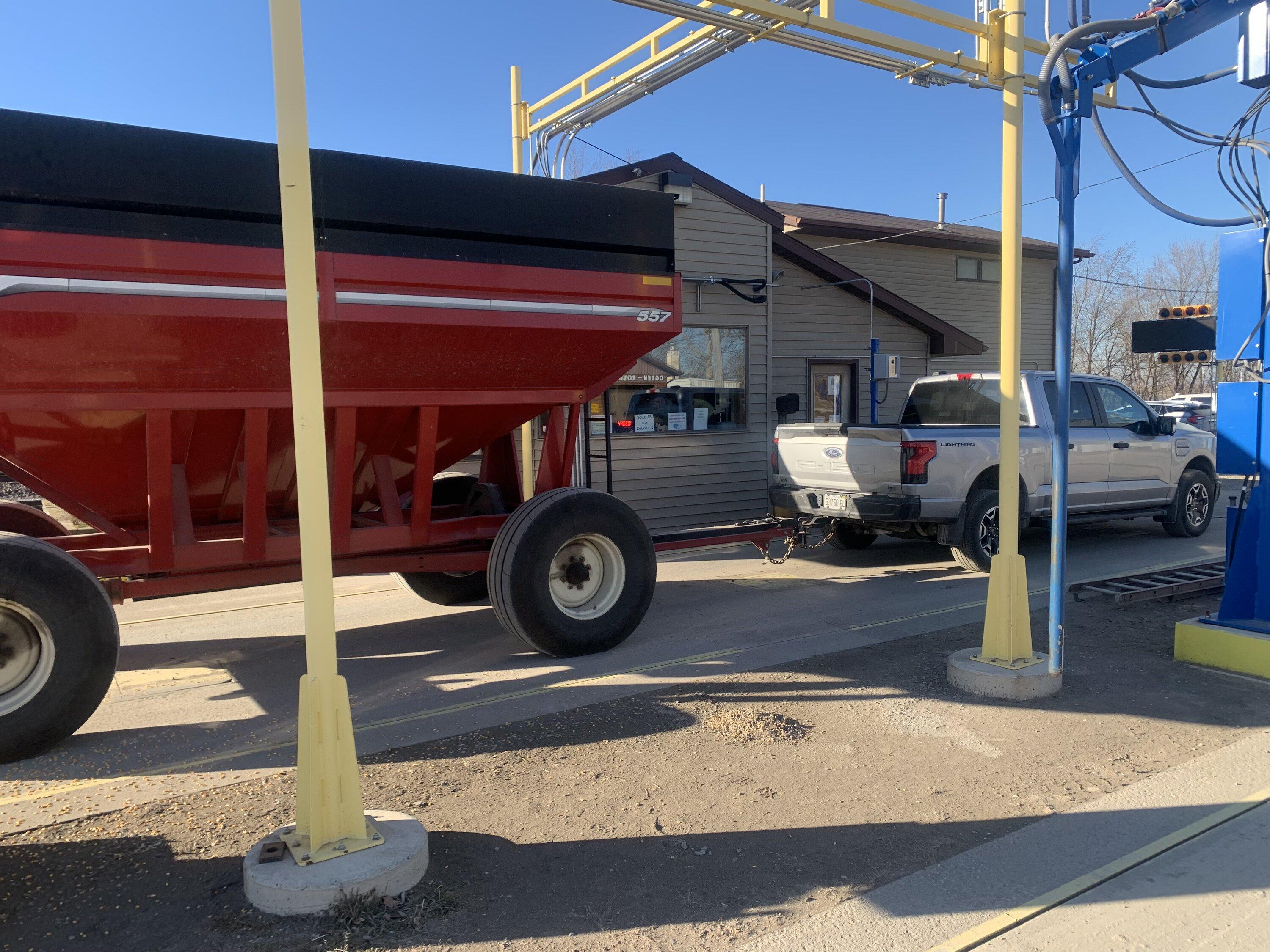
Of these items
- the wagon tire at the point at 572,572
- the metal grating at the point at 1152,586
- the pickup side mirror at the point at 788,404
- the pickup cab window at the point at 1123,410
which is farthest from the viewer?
the pickup side mirror at the point at 788,404

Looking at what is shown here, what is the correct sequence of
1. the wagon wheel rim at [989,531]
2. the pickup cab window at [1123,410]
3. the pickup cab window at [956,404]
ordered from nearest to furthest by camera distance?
the wagon wheel rim at [989,531], the pickup cab window at [956,404], the pickup cab window at [1123,410]

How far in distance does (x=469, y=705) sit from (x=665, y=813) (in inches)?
74.2

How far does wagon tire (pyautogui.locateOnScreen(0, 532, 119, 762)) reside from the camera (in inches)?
180

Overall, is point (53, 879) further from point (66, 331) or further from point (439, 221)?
point (439, 221)

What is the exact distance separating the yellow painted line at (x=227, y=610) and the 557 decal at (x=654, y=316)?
3671 millimetres

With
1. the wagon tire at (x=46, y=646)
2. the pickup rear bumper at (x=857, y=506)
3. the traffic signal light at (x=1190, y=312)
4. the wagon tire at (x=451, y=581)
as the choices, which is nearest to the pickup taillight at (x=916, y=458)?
the pickup rear bumper at (x=857, y=506)

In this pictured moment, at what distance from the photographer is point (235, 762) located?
4.64 m

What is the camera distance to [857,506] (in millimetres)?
9031

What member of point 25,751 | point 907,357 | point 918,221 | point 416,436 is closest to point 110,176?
point 416,436

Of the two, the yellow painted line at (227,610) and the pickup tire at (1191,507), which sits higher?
the pickup tire at (1191,507)

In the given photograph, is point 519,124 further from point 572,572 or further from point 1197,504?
point 1197,504

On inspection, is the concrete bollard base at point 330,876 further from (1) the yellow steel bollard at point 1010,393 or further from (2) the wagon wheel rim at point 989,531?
(2) the wagon wheel rim at point 989,531

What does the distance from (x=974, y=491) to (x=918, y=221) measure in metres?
12.4

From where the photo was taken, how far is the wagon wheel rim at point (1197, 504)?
38.4 feet
